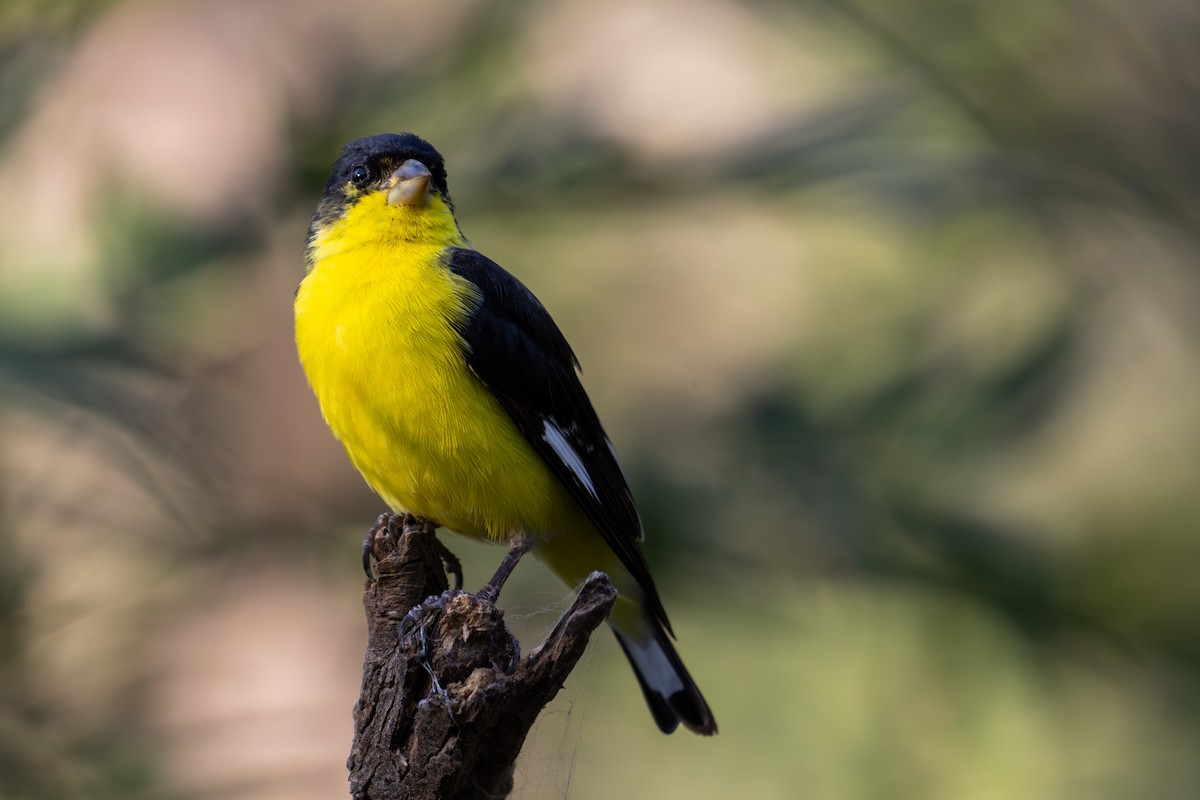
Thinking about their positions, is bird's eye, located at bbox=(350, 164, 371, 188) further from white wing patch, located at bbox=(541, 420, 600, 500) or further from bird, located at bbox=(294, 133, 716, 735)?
white wing patch, located at bbox=(541, 420, 600, 500)

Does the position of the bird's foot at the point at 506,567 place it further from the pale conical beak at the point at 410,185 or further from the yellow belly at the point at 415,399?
the pale conical beak at the point at 410,185

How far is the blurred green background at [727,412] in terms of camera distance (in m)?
5.27

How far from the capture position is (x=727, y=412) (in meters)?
5.74

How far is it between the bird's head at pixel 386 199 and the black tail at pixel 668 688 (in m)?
1.47

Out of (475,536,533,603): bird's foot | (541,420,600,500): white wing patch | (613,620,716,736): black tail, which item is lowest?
(613,620,716,736): black tail

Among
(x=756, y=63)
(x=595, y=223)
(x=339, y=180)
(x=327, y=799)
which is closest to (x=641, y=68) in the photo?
(x=756, y=63)

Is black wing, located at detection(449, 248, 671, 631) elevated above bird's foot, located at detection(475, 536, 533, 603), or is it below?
above

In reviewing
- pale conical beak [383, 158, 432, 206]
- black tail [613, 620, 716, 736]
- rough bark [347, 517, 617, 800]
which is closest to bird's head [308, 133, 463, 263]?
pale conical beak [383, 158, 432, 206]

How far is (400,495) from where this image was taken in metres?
3.91

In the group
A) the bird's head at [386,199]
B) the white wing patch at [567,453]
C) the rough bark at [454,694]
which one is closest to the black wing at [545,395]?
the white wing patch at [567,453]

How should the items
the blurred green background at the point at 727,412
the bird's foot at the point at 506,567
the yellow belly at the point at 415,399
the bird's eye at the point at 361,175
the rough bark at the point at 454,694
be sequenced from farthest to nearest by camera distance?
the blurred green background at the point at 727,412, the bird's eye at the point at 361,175, the yellow belly at the point at 415,399, the bird's foot at the point at 506,567, the rough bark at the point at 454,694

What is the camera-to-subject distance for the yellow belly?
3.74 meters

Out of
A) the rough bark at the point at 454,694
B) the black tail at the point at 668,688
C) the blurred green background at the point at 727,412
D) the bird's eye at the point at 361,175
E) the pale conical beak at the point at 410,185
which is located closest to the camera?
the rough bark at the point at 454,694

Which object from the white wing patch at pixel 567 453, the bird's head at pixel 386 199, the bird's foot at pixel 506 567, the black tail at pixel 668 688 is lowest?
the black tail at pixel 668 688
